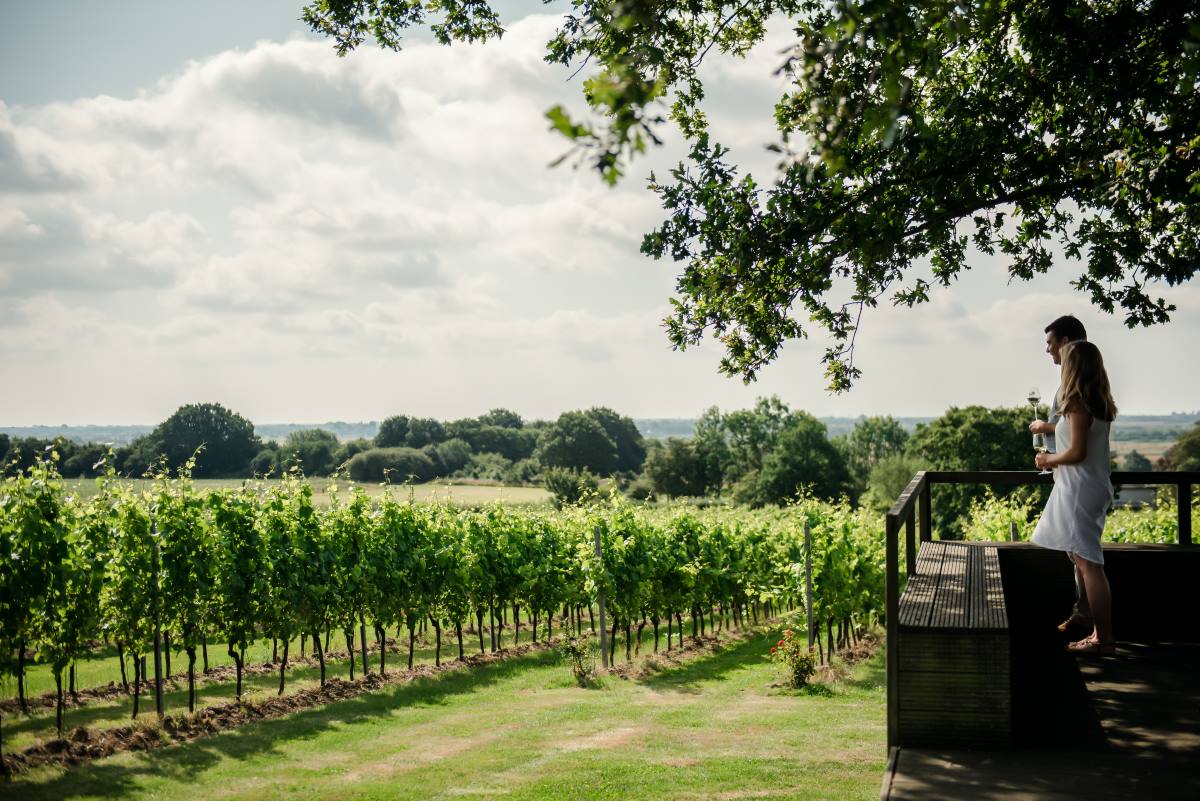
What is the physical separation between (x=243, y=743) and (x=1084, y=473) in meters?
8.42

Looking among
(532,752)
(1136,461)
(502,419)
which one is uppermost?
(502,419)

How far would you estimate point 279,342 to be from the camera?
48812mm

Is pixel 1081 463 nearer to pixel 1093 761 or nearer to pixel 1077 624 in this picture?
pixel 1077 624

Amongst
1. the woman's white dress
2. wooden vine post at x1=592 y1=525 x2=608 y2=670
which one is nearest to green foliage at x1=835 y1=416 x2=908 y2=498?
wooden vine post at x1=592 y1=525 x2=608 y2=670

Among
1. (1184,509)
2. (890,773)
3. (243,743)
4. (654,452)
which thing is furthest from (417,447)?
(890,773)

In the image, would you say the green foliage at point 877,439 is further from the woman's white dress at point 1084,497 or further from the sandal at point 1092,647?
the woman's white dress at point 1084,497

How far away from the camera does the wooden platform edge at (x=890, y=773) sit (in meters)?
3.55

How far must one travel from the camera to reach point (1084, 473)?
189 inches

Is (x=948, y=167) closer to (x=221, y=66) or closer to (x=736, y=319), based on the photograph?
(x=736, y=319)

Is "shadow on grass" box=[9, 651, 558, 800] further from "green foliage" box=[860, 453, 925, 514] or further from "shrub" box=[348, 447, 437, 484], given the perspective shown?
"shrub" box=[348, 447, 437, 484]

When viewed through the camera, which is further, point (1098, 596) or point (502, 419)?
point (502, 419)

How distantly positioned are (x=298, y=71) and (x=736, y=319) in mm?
6828

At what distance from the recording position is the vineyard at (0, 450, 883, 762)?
10258 mm

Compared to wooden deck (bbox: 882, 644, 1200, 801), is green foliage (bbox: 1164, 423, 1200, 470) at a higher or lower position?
higher
